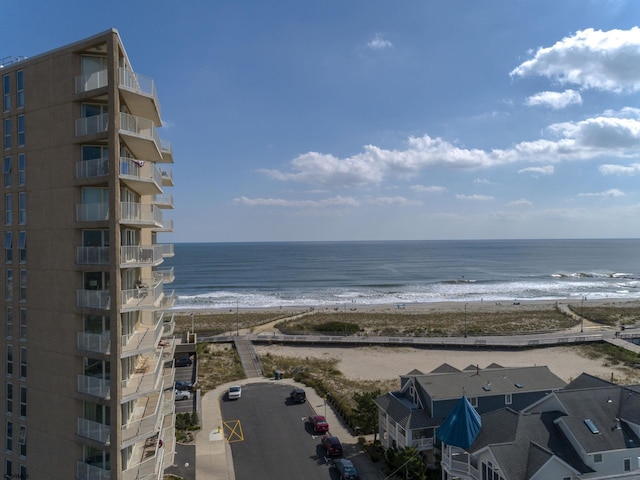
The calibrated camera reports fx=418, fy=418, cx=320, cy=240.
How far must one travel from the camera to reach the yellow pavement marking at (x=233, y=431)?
26.4 meters

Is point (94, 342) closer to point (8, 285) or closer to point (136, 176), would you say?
point (8, 285)

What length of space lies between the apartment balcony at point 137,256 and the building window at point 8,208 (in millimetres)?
4427

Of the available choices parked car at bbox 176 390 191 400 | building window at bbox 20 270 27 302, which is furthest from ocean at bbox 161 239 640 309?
building window at bbox 20 270 27 302

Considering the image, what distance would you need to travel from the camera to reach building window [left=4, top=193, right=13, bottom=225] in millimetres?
14227

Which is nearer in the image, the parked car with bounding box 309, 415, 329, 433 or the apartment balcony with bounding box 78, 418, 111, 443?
the apartment balcony with bounding box 78, 418, 111, 443

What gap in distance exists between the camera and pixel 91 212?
12703 millimetres

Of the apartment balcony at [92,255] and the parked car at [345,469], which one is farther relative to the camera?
the parked car at [345,469]

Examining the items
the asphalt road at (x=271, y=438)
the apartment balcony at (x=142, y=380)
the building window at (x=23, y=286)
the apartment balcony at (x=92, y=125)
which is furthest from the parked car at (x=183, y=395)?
the apartment balcony at (x=92, y=125)

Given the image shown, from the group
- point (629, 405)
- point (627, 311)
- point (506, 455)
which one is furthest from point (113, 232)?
point (627, 311)

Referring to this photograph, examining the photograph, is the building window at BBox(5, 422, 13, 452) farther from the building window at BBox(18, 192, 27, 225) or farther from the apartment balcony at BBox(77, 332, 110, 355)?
the building window at BBox(18, 192, 27, 225)

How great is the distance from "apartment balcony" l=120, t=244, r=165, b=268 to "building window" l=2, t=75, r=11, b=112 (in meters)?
6.38

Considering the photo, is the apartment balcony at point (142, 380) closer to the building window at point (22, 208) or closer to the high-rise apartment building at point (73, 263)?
the high-rise apartment building at point (73, 263)

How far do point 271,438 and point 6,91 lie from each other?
22654 mm

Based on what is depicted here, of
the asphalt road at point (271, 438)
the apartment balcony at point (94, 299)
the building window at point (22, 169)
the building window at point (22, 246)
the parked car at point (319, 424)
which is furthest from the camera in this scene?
the parked car at point (319, 424)
